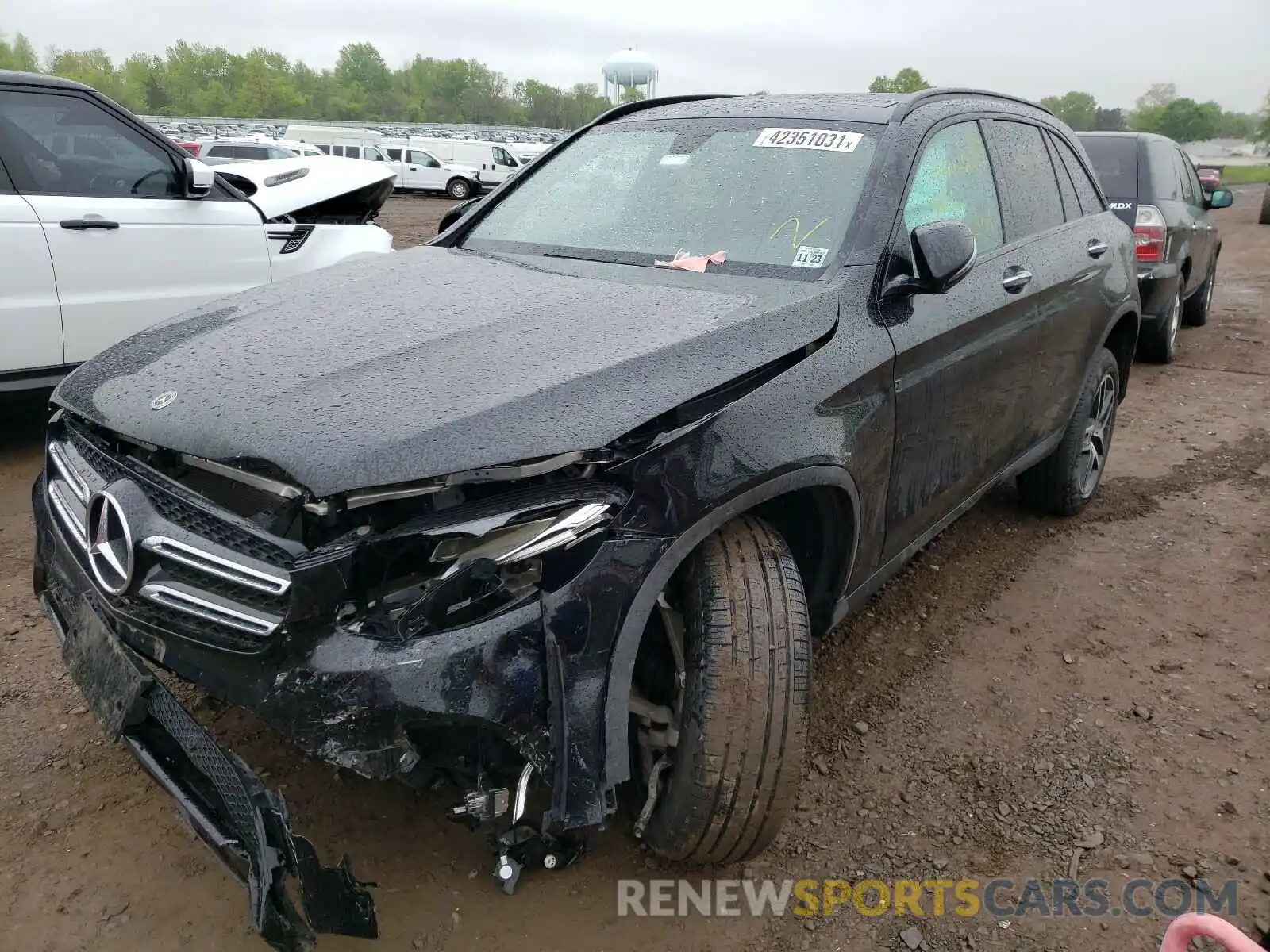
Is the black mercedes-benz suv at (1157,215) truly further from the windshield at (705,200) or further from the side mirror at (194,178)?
the side mirror at (194,178)

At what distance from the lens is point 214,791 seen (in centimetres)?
190

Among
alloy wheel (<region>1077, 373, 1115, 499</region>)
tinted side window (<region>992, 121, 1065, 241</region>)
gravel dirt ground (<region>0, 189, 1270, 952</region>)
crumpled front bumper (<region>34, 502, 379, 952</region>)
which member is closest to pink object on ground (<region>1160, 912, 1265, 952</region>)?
gravel dirt ground (<region>0, 189, 1270, 952</region>)

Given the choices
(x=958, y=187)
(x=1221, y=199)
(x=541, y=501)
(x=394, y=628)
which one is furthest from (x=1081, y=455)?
(x=1221, y=199)

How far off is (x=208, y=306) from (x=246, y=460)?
1220 millimetres

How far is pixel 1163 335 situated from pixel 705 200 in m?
5.98

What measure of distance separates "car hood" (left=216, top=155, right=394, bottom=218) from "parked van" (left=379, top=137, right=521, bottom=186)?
28.8 meters

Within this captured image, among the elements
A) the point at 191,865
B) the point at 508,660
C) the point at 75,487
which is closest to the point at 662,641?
the point at 508,660

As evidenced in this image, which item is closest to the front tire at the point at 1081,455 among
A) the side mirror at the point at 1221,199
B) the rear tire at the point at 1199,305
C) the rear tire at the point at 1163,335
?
the rear tire at the point at 1163,335

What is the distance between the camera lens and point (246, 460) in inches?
72.3

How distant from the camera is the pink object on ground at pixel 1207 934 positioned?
54.9 inches

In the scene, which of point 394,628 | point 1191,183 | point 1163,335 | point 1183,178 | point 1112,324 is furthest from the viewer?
point 1191,183

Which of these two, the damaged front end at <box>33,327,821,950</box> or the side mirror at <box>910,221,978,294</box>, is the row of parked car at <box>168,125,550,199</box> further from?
the damaged front end at <box>33,327,821,950</box>

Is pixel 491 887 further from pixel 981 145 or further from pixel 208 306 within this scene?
pixel 981 145

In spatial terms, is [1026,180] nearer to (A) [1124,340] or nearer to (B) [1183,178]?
(A) [1124,340]
